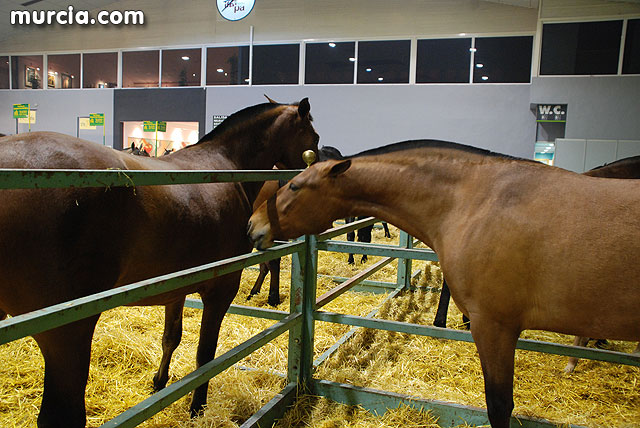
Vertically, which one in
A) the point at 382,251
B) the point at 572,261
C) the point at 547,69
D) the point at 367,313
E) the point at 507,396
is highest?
the point at 547,69

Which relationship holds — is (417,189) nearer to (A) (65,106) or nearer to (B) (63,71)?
(A) (65,106)

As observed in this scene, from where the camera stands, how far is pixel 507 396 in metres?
1.88

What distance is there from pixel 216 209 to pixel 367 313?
258 centimetres

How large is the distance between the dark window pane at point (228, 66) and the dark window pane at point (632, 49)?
382 inches

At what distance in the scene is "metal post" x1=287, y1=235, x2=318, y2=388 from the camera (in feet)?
8.73

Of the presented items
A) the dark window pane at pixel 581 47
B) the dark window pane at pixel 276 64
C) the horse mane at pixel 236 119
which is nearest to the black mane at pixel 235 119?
the horse mane at pixel 236 119

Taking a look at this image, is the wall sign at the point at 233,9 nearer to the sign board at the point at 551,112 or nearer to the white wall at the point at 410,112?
the white wall at the point at 410,112

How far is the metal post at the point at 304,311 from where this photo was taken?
266cm

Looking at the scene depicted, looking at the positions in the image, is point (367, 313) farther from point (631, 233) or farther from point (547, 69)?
point (547, 69)

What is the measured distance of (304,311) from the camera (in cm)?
273

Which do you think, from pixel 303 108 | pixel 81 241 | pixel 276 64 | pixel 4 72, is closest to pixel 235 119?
pixel 303 108

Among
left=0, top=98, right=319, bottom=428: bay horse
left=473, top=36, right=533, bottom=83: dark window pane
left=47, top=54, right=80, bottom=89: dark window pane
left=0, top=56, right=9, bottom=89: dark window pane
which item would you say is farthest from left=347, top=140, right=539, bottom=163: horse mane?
left=0, top=56, right=9, bottom=89: dark window pane

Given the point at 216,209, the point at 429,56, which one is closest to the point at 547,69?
the point at 429,56

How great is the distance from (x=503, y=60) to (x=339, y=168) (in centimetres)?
1120
